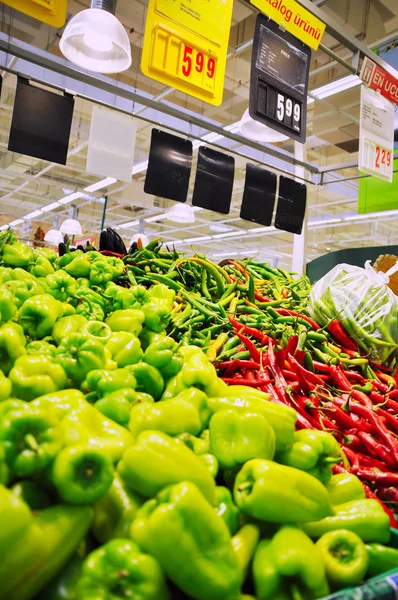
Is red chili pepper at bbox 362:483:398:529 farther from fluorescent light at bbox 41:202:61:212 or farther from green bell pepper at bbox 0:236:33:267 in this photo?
fluorescent light at bbox 41:202:61:212

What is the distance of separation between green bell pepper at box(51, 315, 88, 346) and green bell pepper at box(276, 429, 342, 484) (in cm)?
97

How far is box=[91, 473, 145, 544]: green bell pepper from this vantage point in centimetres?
94

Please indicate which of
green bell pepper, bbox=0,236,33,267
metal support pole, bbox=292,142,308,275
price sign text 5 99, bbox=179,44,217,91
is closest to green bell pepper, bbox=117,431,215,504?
green bell pepper, bbox=0,236,33,267

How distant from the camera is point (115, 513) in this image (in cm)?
97

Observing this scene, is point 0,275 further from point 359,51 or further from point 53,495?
point 359,51

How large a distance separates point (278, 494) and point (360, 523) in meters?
0.30

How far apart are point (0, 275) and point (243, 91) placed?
33.2 feet

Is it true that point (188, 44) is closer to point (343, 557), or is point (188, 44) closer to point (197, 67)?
point (197, 67)

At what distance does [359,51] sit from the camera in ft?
15.2

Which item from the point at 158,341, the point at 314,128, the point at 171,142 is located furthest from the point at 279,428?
the point at 314,128

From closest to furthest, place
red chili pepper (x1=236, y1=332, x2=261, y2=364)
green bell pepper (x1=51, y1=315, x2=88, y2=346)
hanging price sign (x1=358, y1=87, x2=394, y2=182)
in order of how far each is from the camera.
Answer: green bell pepper (x1=51, y1=315, x2=88, y2=346) < red chili pepper (x1=236, y1=332, x2=261, y2=364) < hanging price sign (x1=358, y1=87, x2=394, y2=182)

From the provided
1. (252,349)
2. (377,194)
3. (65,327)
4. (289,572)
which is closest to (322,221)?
(377,194)

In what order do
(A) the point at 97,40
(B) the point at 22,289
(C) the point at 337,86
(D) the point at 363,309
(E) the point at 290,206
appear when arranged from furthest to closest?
(C) the point at 337,86 < (E) the point at 290,206 < (A) the point at 97,40 < (D) the point at 363,309 < (B) the point at 22,289

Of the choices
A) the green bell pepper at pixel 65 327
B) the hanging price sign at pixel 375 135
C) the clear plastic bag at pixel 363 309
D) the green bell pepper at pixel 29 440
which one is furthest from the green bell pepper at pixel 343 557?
the hanging price sign at pixel 375 135
